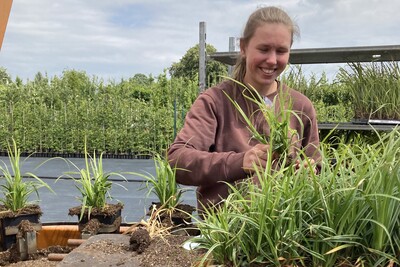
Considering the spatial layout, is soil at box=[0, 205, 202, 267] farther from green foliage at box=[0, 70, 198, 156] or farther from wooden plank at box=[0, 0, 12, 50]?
green foliage at box=[0, 70, 198, 156]

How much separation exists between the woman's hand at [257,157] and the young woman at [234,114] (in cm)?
17

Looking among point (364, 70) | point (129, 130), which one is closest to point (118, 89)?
point (129, 130)

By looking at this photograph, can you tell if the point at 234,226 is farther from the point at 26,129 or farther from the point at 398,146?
the point at 26,129

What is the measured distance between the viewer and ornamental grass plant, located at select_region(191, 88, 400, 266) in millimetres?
785

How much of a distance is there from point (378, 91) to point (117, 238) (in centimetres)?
311

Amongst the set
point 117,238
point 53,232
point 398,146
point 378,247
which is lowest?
point 53,232

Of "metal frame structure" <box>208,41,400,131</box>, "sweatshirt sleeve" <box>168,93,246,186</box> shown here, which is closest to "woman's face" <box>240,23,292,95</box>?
"sweatshirt sleeve" <box>168,93,246,186</box>

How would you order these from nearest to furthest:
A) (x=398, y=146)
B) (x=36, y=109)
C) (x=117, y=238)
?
(x=398, y=146) → (x=117, y=238) → (x=36, y=109)

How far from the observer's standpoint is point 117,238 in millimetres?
1300

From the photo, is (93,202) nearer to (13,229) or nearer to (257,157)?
(13,229)

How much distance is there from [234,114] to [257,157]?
56 cm

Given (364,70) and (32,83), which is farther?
(32,83)

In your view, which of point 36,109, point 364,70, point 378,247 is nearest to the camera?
point 378,247

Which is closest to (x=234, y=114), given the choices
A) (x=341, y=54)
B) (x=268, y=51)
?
(x=268, y=51)
